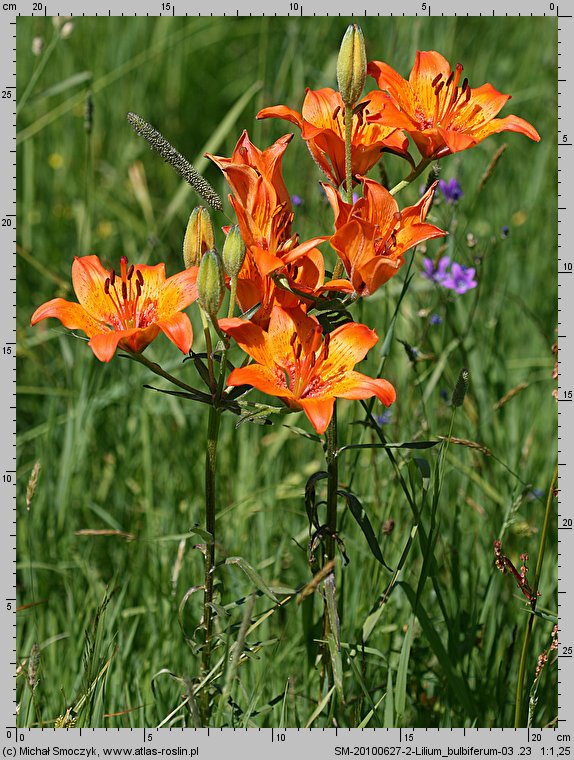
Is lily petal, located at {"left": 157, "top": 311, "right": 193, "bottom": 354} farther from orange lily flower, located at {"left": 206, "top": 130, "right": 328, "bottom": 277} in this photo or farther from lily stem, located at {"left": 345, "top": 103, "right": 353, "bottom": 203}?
lily stem, located at {"left": 345, "top": 103, "right": 353, "bottom": 203}

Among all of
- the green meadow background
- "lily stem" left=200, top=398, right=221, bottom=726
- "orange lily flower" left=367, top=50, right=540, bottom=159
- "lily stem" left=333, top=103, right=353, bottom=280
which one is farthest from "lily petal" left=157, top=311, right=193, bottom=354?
"orange lily flower" left=367, top=50, right=540, bottom=159

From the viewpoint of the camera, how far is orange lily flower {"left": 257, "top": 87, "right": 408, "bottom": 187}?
186 cm

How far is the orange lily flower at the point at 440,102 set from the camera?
1.94 metres

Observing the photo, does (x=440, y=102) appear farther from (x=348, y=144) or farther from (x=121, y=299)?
(x=121, y=299)

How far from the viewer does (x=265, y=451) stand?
11.3ft

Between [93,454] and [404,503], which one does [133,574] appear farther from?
[404,503]

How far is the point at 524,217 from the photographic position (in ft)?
13.9

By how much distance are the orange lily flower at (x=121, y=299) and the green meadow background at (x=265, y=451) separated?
65 cm

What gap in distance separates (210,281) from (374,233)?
0.37m

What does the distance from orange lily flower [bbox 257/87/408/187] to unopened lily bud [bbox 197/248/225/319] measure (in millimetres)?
347

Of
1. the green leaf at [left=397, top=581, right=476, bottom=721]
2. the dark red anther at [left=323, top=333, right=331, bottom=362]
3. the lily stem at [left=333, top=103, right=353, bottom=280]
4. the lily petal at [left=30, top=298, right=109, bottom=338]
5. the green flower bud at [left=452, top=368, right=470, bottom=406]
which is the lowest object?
the green leaf at [left=397, top=581, right=476, bottom=721]

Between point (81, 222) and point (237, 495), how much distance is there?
163 cm

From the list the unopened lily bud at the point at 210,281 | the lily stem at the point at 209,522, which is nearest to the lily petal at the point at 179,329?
the unopened lily bud at the point at 210,281

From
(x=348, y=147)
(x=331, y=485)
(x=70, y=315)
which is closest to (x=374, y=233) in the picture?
(x=348, y=147)
